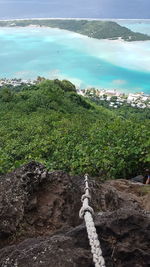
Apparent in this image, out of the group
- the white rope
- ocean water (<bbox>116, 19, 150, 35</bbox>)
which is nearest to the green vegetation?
the white rope

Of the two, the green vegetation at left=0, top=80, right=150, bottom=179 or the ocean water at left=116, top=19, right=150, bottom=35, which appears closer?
the green vegetation at left=0, top=80, right=150, bottom=179

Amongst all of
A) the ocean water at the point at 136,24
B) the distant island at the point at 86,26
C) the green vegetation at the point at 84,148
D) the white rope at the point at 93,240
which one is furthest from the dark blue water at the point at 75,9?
the white rope at the point at 93,240

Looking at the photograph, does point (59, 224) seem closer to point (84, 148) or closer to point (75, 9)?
point (84, 148)

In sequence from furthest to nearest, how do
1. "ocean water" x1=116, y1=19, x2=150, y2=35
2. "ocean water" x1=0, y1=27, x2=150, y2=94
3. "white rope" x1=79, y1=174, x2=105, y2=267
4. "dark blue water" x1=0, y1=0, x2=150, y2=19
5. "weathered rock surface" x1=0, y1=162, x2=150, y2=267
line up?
1. "dark blue water" x1=0, y1=0, x2=150, y2=19
2. "ocean water" x1=116, y1=19, x2=150, y2=35
3. "ocean water" x1=0, y1=27, x2=150, y2=94
4. "weathered rock surface" x1=0, y1=162, x2=150, y2=267
5. "white rope" x1=79, y1=174, x2=105, y2=267

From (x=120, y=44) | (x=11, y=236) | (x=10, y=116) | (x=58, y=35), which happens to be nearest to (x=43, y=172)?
(x=11, y=236)

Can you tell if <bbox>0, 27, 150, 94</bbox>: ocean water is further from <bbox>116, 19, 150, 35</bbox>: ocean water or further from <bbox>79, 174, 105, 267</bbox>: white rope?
<bbox>79, 174, 105, 267</bbox>: white rope

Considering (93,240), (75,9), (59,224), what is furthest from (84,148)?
(75,9)
